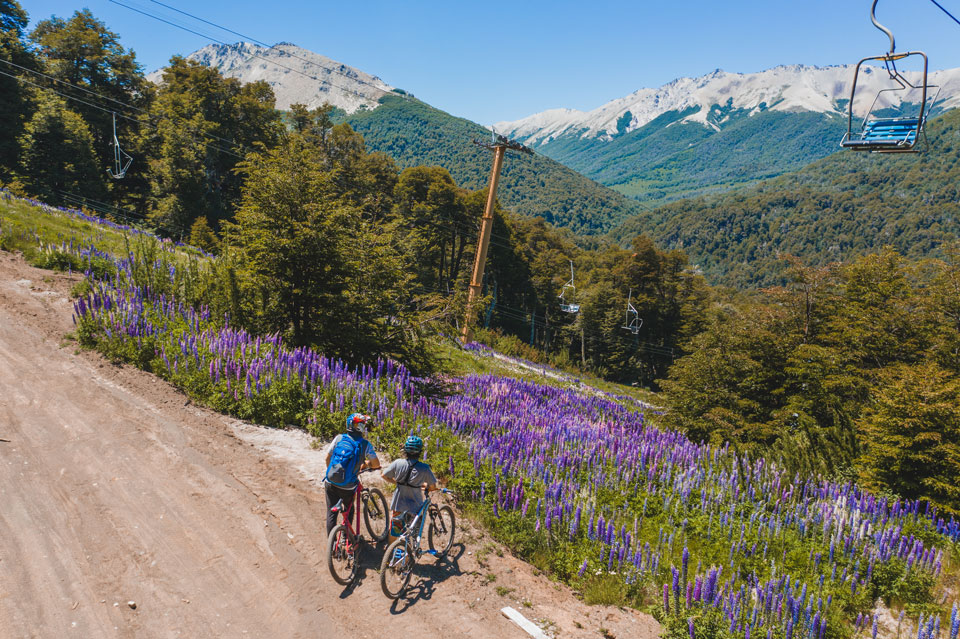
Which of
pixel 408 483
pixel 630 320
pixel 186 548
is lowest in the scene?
pixel 186 548

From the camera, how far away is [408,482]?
557 centimetres

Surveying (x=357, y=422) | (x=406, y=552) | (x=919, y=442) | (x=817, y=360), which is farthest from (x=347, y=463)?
(x=817, y=360)

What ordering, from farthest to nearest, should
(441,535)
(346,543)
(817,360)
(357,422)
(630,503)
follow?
(817,360)
(630,503)
(441,535)
(357,422)
(346,543)

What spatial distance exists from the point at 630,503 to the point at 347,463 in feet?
17.3

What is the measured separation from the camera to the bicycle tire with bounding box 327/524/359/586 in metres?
5.16

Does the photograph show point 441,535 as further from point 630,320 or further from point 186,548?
point 630,320

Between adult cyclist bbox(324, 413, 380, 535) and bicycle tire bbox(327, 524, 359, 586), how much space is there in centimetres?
22

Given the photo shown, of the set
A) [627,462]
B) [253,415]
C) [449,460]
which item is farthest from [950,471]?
[253,415]

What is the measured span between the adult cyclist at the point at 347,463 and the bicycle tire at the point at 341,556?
0.71 ft

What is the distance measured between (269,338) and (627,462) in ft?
28.5

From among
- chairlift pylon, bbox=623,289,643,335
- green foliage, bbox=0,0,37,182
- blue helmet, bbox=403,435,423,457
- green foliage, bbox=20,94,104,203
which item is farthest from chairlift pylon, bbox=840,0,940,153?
green foliage, bbox=0,0,37,182

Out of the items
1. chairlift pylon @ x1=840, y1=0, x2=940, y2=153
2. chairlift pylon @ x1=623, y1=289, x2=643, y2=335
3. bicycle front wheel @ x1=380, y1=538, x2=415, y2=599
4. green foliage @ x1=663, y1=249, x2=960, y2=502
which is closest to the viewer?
bicycle front wheel @ x1=380, y1=538, x2=415, y2=599

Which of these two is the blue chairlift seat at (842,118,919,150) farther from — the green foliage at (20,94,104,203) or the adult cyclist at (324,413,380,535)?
the green foliage at (20,94,104,203)

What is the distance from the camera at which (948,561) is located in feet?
22.4
